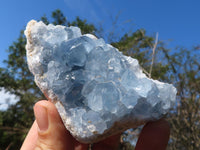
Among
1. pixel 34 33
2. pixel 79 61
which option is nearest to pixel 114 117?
pixel 79 61

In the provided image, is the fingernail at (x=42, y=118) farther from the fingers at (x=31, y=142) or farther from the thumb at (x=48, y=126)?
the fingers at (x=31, y=142)

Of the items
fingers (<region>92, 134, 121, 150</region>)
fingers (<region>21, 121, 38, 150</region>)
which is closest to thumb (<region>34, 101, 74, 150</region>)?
fingers (<region>21, 121, 38, 150</region>)

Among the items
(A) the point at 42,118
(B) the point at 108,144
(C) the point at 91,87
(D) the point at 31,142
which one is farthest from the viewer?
(B) the point at 108,144

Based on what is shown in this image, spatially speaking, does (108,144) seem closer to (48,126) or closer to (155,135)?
(155,135)

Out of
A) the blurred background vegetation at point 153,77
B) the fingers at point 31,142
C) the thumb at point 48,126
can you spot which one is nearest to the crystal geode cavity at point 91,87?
the thumb at point 48,126

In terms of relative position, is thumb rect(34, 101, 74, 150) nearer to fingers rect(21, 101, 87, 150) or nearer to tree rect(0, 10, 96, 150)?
fingers rect(21, 101, 87, 150)

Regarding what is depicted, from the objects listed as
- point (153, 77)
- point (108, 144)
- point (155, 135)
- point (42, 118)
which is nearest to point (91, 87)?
point (42, 118)
